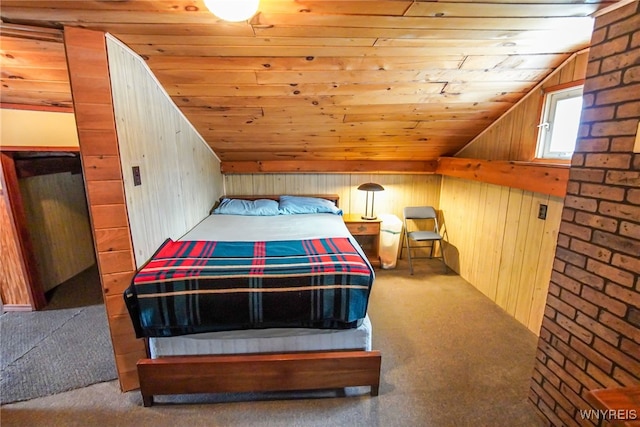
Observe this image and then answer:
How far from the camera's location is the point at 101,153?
1447mm

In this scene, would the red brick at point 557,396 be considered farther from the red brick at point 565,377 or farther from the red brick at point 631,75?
the red brick at point 631,75

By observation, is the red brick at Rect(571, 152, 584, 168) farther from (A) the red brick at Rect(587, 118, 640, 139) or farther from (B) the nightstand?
(B) the nightstand

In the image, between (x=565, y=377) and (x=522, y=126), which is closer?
(x=565, y=377)

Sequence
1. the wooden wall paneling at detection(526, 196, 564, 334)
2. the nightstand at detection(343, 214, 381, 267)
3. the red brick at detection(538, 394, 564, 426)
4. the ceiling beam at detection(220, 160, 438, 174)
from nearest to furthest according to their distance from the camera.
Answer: the red brick at detection(538, 394, 564, 426)
the wooden wall paneling at detection(526, 196, 564, 334)
the nightstand at detection(343, 214, 381, 267)
the ceiling beam at detection(220, 160, 438, 174)

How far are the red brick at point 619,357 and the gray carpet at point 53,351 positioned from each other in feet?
8.25

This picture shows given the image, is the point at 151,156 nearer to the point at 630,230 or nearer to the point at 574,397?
the point at 630,230

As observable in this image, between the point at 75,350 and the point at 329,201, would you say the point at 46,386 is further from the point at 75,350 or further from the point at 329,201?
the point at 329,201

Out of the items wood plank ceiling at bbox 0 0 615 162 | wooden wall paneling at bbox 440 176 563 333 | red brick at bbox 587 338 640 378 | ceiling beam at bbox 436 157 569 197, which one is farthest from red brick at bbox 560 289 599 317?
wood plank ceiling at bbox 0 0 615 162

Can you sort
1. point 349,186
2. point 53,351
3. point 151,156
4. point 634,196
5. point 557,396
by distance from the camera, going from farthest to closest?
point 349,186
point 53,351
point 151,156
point 557,396
point 634,196

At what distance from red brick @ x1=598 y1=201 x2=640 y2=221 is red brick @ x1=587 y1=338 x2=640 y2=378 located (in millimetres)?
531

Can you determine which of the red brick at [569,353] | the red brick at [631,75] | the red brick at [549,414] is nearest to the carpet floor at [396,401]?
the red brick at [549,414]

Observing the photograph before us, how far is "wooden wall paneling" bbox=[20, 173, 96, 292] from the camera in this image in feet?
8.80

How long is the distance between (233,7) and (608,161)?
165 centimetres

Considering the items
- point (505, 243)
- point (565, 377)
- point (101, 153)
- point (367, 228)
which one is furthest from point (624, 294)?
point (101, 153)
